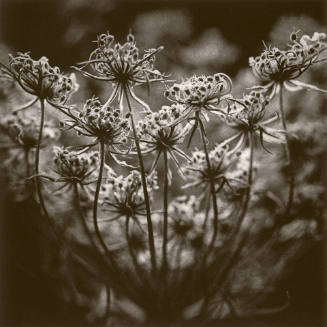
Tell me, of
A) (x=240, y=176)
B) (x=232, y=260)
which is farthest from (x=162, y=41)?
(x=232, y=260)

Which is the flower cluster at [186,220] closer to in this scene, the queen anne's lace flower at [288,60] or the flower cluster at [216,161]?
the flower cluster at [216,161]

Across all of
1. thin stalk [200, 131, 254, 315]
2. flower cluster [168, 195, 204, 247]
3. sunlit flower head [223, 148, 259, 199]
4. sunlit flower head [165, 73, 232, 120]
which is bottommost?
thin stalk [200, 131, 254, 315]

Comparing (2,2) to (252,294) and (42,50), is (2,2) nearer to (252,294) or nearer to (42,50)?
(42,50)

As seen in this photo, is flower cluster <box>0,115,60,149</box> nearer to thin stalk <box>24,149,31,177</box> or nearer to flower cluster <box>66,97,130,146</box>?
thin stalk <box>24,149,31,177</box>

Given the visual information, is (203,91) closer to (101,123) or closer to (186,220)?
(101,123)

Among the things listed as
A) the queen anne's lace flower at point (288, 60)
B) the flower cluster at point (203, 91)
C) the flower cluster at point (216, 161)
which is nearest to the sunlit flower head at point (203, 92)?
the flower cluster at point (203, 91)

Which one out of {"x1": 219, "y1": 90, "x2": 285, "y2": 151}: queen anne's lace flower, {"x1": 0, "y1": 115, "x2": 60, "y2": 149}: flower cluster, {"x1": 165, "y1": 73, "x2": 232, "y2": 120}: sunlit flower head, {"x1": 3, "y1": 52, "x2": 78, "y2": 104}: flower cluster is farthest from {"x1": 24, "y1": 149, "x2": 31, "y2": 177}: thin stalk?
{"x1": 219, "y1": 90, "x2": 285, "y2": 151}: queen anne's lace flower

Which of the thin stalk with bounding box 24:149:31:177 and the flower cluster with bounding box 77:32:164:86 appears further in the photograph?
the thin stalk with bounding box 24:149:31:177
